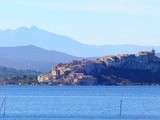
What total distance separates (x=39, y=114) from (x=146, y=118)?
471 inches

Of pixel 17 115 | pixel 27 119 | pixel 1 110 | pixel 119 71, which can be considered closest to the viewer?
pixel 27 119

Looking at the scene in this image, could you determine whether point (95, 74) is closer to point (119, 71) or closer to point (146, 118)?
point (119, 71)

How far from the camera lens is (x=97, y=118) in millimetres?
72188

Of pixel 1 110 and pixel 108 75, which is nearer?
pixel 1 110

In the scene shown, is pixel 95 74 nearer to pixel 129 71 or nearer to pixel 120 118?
pixel 129 71

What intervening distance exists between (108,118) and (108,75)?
127m

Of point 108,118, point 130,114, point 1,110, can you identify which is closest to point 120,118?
point 108,118

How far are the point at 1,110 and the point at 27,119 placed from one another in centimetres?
1291

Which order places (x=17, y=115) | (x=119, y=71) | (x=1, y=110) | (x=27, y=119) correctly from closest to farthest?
(x=27, y=119)
(x=17, y=115)
(x=1, y=110)
(x=119, y=71)

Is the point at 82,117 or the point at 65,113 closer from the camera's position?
the point at 82,117

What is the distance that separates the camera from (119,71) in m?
198

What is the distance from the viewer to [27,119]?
234 feet

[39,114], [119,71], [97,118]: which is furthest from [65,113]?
[119,71]

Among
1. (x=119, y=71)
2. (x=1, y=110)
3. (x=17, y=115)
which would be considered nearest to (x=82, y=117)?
(x=17, y=115)
